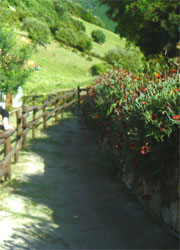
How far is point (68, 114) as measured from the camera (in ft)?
60.1

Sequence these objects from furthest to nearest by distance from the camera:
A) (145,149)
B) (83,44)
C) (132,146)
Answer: (83,44)
(132,146)
(145,149)

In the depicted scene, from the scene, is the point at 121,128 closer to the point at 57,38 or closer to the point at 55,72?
the point at 55,72

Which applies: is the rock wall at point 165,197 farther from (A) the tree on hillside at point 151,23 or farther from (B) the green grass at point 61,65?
(B) the green grass at point 61,65

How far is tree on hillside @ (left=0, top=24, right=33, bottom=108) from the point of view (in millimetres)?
17288

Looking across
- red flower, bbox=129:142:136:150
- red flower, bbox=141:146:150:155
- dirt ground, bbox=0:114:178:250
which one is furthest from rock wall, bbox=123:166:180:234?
red flower, bbox=129:142:136:150

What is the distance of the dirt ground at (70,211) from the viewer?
14.8ft

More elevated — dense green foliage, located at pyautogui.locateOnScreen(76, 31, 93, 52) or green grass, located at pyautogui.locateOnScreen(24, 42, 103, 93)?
dense green foliage, located at pyautogui.locateOnScreen(76, 31, 93, 52)

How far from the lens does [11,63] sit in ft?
58.1

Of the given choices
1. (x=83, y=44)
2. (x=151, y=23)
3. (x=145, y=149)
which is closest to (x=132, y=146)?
(x=145, y=149)

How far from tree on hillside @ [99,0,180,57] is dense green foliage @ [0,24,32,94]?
7.31m

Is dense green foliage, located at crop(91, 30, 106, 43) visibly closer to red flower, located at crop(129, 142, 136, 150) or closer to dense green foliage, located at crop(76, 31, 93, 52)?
dense green foliage, located at crop(76, 31, 93, 52)

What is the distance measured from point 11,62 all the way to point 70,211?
45.0 feet

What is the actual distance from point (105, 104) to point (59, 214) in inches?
130

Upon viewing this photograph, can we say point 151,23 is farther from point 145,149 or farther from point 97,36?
point 97,36
